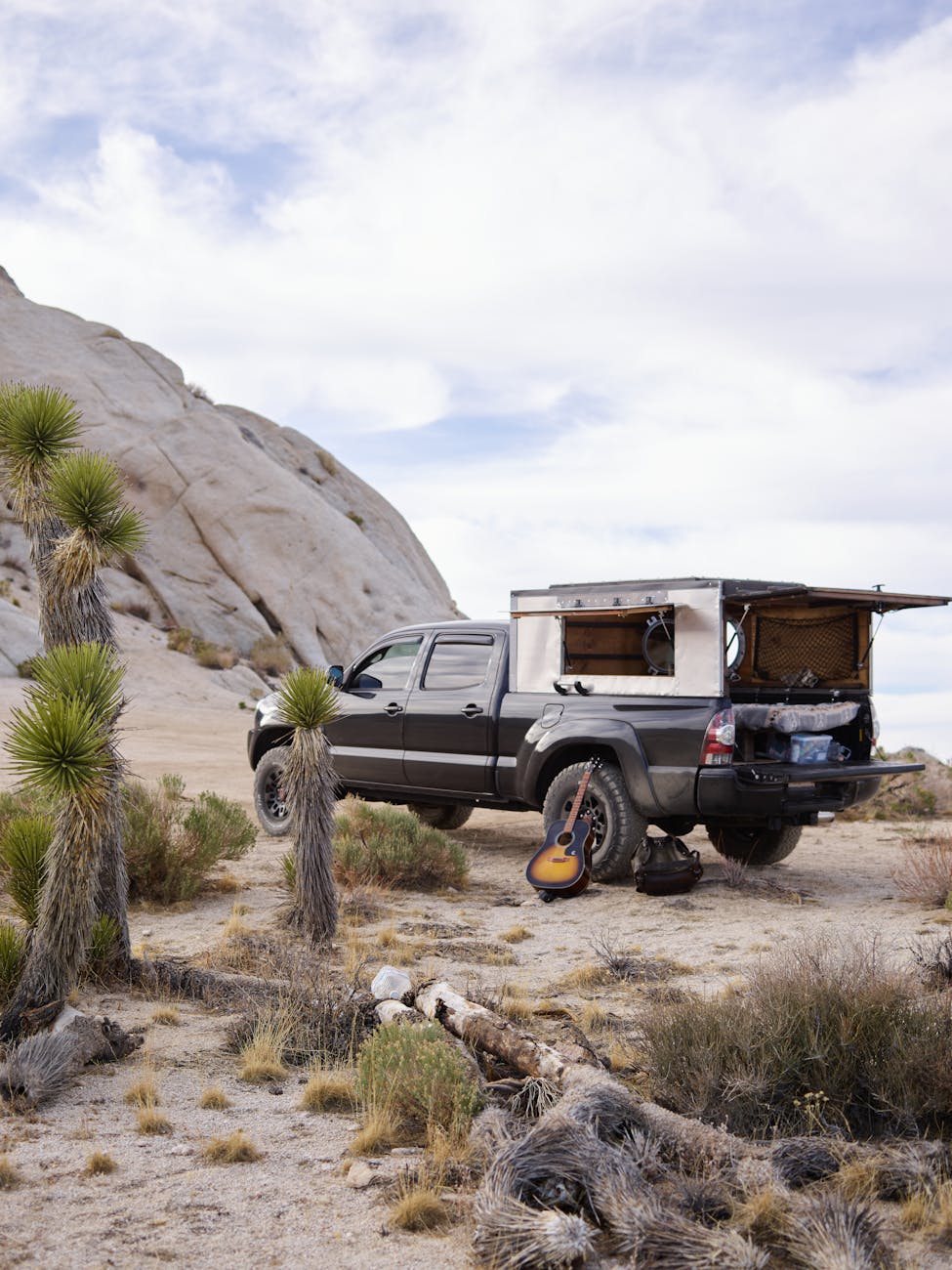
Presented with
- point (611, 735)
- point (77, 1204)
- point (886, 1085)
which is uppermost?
point (611, 735)

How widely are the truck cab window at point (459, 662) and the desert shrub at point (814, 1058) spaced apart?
20.9 ft

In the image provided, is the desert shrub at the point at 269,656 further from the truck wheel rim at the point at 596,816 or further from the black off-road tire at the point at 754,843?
the truck wheel rim at the point at 596,816

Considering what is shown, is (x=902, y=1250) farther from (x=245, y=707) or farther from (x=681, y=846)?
(x=245, y=707)

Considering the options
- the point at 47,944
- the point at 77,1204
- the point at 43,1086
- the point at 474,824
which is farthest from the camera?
the point at 474,824

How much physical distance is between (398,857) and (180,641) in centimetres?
2130

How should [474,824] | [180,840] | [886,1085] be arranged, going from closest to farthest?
[886,1085]
[180,840]
[474,824]

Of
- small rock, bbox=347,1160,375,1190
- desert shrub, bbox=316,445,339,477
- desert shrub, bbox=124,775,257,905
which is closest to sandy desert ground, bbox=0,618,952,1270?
small rock, bbox=347,1160,375,1190

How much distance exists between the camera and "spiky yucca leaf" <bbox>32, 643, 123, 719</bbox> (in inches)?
228

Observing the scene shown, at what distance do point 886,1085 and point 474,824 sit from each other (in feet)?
34.3

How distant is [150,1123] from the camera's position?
4.66m

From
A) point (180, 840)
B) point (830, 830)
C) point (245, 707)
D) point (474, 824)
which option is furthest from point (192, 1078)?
point (245, 707)

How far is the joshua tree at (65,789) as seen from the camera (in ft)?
17.9

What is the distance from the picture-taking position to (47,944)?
18.8 feet

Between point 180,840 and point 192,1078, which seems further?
point 180,840
